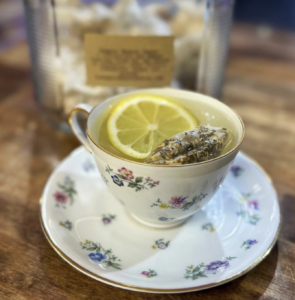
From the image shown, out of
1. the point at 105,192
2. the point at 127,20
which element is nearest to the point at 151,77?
the point at 127,20

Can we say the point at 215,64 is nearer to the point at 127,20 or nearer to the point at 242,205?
the point at 127,20

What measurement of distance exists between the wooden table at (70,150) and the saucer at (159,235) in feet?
0.09

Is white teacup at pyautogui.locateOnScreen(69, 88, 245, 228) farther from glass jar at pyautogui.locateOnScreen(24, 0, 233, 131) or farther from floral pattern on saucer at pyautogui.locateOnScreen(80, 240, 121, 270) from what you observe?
glass jar at pyautogui.locateOnScreen(24, 0, 233, 131)

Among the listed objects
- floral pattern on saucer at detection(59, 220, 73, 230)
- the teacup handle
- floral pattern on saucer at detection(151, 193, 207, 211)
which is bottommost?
floral pattern on saucer at detection(59, 220, 73, 230)

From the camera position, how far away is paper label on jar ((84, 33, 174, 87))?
670 mm

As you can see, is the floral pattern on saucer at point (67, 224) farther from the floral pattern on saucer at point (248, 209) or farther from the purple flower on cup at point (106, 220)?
the floral pattern on saucer at point (248, 209)

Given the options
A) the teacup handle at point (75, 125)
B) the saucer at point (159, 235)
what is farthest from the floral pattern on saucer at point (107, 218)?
the teacup handle at point (75, 125)

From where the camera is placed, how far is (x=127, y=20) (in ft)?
2.42

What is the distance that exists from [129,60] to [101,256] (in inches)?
15.9

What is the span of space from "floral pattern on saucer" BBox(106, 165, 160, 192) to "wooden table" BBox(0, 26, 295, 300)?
13cm

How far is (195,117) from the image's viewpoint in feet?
1.84

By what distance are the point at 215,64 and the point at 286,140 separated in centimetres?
24

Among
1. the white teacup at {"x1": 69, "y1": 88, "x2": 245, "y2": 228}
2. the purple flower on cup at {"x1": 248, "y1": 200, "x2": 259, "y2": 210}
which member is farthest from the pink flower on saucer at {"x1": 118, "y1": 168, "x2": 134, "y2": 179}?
the purple flower on cup at {"x1": 248, "y1": 200, "x2": 259, "y2": 210}

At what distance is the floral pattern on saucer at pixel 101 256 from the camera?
441mm
